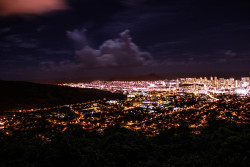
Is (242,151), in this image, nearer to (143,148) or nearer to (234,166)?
(234,166)

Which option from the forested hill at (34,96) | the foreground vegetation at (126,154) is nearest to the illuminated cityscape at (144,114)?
the forested hill at (34,96)

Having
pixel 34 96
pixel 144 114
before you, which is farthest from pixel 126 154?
pixel 34 96

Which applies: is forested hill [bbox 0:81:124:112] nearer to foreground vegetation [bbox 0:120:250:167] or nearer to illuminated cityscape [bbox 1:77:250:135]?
illuminated cityscape [bbox 1:77:250:135]

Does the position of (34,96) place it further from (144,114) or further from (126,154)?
(126,154)

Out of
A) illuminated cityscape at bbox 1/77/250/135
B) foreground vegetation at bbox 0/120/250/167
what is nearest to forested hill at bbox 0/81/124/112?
illuminated cityscape at bbox 1/77/250/135

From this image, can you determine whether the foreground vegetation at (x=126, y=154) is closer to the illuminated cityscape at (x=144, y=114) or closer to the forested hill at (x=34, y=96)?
the illuminated cityscape at (x=144, y=114)

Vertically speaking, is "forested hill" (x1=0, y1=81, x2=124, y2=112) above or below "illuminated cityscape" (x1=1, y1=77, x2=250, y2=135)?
above

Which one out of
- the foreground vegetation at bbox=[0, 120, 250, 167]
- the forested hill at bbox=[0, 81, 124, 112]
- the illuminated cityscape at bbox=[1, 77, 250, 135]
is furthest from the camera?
the forested hill at bbox=[0, 81, 124, 112]

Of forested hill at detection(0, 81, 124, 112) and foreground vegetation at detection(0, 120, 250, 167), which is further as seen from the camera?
forested hill at detection(0, 81, 124, 112)
